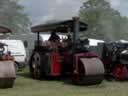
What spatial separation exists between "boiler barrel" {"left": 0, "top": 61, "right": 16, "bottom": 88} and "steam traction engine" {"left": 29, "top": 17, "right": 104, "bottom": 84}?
2384 millimetres

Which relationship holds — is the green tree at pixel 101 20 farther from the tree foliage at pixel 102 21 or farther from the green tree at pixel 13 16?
the green tree at pixel 13 16

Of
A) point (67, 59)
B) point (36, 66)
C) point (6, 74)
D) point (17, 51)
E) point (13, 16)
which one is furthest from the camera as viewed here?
point (13, 16)

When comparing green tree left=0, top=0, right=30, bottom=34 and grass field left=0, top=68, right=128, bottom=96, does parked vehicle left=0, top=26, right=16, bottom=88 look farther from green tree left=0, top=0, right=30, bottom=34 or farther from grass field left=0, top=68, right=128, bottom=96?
green tree left=0, top=0, right=30, bottom=34

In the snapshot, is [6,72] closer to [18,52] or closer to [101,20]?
[18,52]

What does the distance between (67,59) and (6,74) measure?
300 cm

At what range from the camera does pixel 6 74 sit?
12812mm

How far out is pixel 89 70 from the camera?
45.3ft

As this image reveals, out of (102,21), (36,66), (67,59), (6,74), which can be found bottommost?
(6,74)

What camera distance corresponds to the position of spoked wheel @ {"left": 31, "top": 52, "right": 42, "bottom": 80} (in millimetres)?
16203

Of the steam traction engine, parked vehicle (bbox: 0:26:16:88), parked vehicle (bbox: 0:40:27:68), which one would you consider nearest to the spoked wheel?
the steam traction engine

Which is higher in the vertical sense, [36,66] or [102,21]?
[102,21]

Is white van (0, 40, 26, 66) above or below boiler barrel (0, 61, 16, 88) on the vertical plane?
above

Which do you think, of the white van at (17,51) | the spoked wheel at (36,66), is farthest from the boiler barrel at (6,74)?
the white van at (17,51)

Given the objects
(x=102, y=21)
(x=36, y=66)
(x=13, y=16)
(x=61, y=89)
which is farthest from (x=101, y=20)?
(x=61, y=89)
